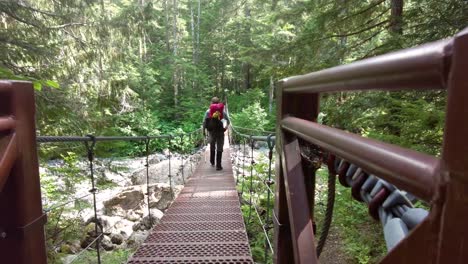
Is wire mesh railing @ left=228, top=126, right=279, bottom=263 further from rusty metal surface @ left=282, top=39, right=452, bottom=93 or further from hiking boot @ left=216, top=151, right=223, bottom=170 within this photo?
rusty metal surface @ left=282, top=39, right=452, bottom=93

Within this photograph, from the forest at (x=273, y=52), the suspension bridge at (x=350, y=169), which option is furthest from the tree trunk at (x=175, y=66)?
the suspension bridge at (x=350, y=169)

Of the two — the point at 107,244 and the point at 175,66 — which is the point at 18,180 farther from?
the point at 175,66

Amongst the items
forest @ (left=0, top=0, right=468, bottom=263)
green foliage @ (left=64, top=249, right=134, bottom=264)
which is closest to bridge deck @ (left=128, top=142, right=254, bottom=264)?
green foliage @ (left=64, top=249, right=134, bottom=264)

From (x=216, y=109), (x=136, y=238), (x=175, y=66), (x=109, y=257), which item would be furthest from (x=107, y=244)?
(x=175, y=66)

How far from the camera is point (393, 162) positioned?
0.45 meters

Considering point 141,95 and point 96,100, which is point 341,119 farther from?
point 141,95

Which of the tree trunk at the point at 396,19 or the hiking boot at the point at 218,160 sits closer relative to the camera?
the tree trunk at the point at 396,19

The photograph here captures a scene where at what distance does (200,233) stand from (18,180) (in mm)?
2280

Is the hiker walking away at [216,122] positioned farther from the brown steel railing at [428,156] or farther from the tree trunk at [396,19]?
the brown steel railing at [428,156]

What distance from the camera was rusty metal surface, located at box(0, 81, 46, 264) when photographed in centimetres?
107

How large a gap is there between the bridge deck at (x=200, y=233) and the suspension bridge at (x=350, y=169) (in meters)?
0.07

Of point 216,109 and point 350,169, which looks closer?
point 350,169

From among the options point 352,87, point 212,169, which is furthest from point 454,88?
point 212,169

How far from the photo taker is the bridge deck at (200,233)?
102 inches
